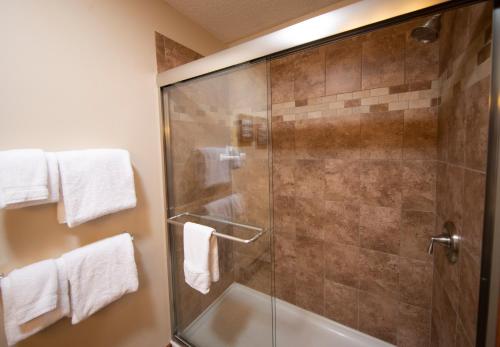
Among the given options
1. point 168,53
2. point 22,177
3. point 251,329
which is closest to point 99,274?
point 22,177

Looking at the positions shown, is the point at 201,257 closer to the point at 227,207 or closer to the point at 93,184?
the point at 227,207

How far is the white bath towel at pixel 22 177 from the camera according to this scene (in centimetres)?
70

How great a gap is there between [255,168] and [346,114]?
80 centimetres

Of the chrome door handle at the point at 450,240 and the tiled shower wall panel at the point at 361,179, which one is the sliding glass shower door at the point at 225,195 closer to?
the tiled shower wall panel at the point at 361,179

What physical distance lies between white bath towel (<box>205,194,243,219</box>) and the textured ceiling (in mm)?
1274

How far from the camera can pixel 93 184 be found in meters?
0.93

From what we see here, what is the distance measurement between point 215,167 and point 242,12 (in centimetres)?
112

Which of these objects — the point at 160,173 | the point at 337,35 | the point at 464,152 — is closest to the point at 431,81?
the point at 464,152

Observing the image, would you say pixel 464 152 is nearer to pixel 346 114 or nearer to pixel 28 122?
pixel 346 114

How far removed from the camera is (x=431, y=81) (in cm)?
119

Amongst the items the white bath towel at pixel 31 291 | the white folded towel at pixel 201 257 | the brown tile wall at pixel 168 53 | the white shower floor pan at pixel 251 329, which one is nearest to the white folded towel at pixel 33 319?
the white bath towel at pixel 31 291

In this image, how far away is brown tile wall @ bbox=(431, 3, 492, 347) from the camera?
26.5 inches

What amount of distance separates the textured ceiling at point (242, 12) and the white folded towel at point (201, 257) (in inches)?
56.8

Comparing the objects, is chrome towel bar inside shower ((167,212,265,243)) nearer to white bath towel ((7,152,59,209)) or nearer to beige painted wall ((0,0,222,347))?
beige painted wall ((0,0,222,347))
